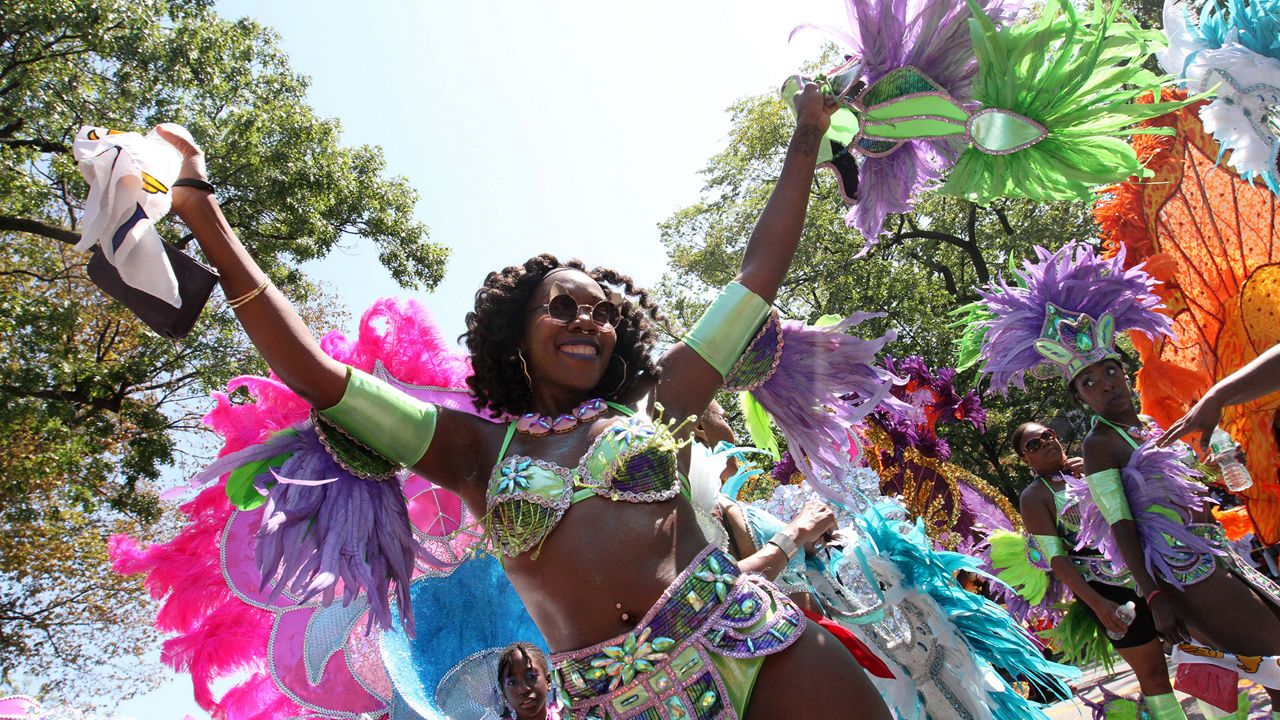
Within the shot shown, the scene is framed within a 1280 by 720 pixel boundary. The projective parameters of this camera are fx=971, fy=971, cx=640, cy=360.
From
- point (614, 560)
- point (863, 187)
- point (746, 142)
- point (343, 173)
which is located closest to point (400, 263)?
point (343, 173)

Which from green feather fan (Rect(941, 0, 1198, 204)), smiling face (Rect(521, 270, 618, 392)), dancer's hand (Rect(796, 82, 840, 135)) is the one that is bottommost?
smiling face (Rect(521, 270, 618, 392))

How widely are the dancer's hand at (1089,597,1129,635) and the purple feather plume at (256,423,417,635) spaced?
12.4 ft

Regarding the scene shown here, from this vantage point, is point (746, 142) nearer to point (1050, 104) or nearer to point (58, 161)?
point (58, 161)

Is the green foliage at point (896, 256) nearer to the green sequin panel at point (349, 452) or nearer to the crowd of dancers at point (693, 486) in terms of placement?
the crowd of dancers at point (693, 486)

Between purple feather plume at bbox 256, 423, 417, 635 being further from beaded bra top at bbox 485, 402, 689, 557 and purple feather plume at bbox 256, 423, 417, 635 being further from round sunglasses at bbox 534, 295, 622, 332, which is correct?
round sunglasses at bbox 534, 295, 622, 332

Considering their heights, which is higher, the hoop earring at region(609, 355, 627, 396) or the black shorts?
the hoop earring at region(609, 355, 627, 396)

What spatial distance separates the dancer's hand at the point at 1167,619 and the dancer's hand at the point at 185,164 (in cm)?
380

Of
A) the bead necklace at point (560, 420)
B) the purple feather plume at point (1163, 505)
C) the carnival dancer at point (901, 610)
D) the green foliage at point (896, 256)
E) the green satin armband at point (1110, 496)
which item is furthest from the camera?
the green foliage at point (896, 256)

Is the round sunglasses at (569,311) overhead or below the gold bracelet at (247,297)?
below

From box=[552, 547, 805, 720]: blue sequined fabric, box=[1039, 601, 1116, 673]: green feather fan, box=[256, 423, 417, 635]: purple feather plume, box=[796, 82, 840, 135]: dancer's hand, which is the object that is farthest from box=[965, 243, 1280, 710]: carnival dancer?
box=[256, 423, 417, 635]: purple feather plume

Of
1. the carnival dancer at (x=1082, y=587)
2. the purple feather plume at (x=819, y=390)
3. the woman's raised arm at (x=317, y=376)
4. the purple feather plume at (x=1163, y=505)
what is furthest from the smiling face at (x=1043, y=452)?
the woman's raised arm at (x=317, y=376)

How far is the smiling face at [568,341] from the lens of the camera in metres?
2.37

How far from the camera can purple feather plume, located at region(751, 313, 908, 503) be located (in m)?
2.79

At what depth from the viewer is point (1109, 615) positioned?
4754 mm
